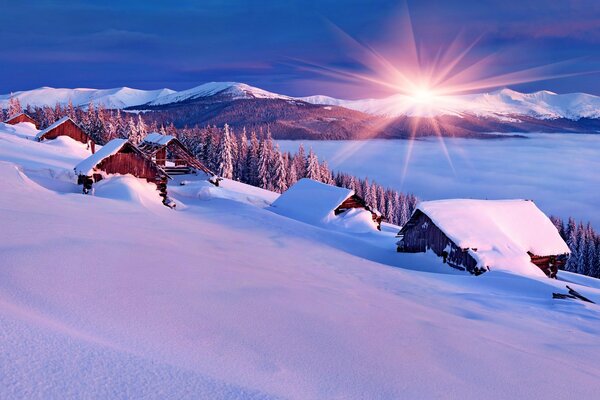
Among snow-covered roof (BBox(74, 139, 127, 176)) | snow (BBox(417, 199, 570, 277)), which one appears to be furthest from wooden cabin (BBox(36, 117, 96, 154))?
snow (BBox(417, 199, 570, 277))

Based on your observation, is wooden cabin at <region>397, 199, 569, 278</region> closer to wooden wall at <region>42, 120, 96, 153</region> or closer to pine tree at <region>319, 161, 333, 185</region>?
wooden wall at <region>42, 120, 96, 153</region>

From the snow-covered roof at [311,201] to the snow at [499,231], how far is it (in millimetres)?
10067

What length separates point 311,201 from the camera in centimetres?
3809

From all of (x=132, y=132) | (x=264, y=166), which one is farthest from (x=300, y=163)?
(x=132, y=132)

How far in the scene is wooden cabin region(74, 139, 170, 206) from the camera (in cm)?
3250

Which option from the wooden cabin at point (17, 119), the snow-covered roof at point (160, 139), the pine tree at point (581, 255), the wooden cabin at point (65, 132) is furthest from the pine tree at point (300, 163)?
the pine tree at point (581, 255)

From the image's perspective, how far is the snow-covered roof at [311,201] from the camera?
35.7 meters

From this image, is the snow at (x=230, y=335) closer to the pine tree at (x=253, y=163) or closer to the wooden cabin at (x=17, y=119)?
the pine tree at (x=253, y=163)

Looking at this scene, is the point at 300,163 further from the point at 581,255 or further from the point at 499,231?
the point at 499,231

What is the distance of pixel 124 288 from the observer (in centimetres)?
671

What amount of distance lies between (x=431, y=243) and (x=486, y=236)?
11.3ft

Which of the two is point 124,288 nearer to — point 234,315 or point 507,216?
point 234,315

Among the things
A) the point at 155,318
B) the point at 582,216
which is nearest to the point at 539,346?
the point at 155,318

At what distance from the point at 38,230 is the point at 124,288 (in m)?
5.43
